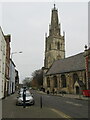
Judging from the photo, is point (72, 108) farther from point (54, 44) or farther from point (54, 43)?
point (54, 43)

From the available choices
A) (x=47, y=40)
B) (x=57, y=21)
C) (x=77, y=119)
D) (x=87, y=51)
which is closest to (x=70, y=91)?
(x=87, y=51)

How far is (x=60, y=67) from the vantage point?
8306 centimetres

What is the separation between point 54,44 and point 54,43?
55 centimetres

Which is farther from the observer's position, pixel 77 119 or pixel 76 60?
pixel 76 60

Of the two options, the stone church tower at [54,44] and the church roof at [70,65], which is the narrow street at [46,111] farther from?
the stone church tower at [54,44]

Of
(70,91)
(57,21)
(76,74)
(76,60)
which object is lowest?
(70,91)

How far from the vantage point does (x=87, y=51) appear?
185ft

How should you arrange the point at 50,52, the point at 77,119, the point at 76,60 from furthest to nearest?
the point at 50,52 → the point at 76,60 → the point at 77,119

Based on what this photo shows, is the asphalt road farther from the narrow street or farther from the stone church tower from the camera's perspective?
the stone church tower

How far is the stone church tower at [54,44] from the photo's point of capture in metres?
99.2

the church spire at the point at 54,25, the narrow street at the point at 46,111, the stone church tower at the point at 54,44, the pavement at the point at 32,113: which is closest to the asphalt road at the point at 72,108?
the narrow street at the point at 46,111

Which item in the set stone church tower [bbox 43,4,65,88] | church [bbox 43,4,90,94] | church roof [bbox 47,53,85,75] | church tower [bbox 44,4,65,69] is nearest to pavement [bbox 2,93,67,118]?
church [bbox 43,4,90,94]

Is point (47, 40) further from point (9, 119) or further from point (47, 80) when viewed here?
point (9, 119)

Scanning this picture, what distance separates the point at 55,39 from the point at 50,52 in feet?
21.3
